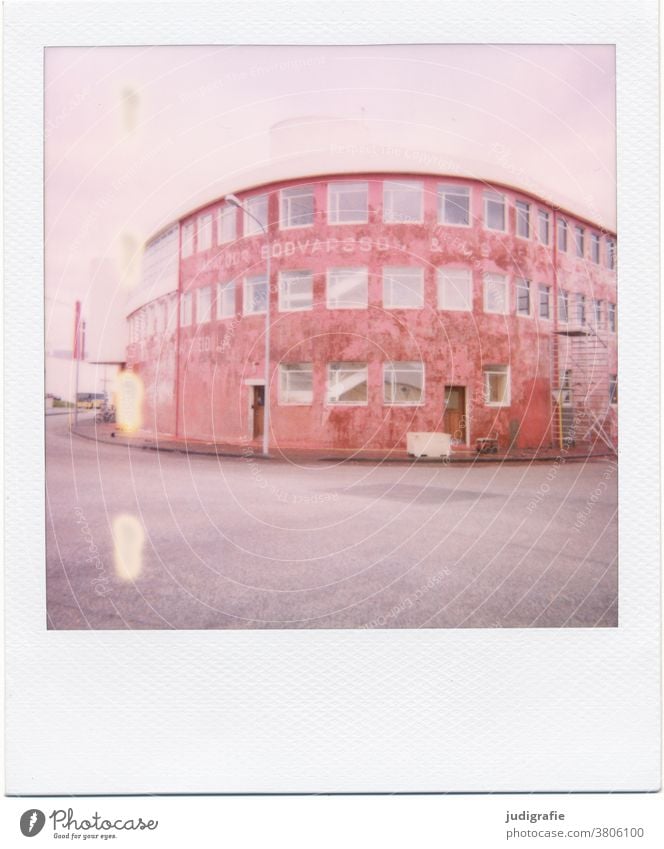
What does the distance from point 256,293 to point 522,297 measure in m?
2.04

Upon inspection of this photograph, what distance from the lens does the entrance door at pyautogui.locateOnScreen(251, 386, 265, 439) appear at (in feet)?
14.8

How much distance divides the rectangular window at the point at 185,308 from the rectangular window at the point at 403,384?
1.82m

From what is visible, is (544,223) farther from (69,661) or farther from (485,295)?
(69,661)

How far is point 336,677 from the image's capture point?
74.5 inches

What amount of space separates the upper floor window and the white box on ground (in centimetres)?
164

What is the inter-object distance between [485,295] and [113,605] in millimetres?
3216

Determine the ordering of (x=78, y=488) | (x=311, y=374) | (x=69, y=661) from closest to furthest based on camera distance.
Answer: (x=69, y=661) → (x=78, y=488) → (x=311, y=374)

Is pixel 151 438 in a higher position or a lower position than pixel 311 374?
lower

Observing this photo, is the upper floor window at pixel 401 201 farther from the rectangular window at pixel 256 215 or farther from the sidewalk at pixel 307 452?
the sidewalk at pixel 307 452

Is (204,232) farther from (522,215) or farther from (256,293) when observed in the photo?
(522,215)

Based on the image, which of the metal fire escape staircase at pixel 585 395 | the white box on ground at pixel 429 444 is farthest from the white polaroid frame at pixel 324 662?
the white box on ground at pixel 429 444

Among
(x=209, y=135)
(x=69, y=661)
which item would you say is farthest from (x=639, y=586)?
(x=209, y=135)

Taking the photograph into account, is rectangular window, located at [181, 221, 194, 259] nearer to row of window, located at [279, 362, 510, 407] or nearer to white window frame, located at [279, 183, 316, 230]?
white window frame, located at [279, 183, 316, 230]

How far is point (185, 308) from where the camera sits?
140 inches
